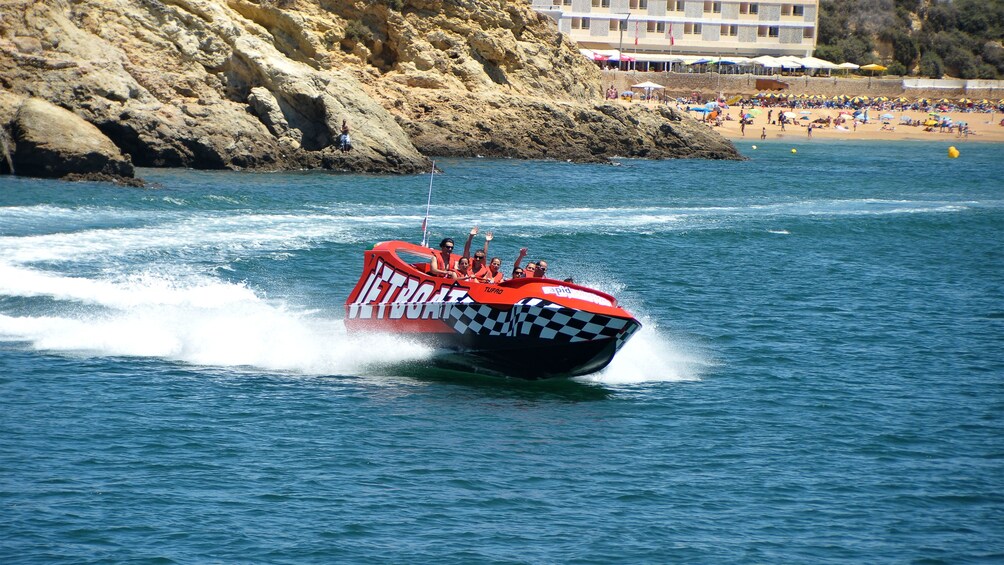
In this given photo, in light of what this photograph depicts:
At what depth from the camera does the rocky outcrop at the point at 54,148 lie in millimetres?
37500

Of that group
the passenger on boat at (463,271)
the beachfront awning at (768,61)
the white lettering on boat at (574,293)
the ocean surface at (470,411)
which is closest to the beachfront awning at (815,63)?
the beachfront awning at (768,61)

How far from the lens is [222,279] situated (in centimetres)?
2530

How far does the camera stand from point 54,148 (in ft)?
123

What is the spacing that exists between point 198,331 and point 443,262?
15.6 ft

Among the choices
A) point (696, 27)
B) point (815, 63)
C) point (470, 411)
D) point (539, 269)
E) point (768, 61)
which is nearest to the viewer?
point (470, 411)

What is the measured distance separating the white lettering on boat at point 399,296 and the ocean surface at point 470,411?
54 cm

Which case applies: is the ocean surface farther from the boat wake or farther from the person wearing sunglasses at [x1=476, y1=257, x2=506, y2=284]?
the person wearing sunglasses at [x1=476, y1=257, x2=506, y2=284]

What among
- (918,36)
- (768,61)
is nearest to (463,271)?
(768,61)

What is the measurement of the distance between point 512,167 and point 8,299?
31026 mm

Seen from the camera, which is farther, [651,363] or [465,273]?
[651,363]

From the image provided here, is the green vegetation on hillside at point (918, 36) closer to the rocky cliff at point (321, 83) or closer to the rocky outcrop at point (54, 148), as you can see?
the rocky cliff at point (321, 83)

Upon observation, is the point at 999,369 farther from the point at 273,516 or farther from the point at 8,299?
the point at 8,299

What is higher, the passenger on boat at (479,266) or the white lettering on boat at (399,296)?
the passenger on boat at (479,266)

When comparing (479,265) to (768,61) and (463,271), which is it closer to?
(463,271)
